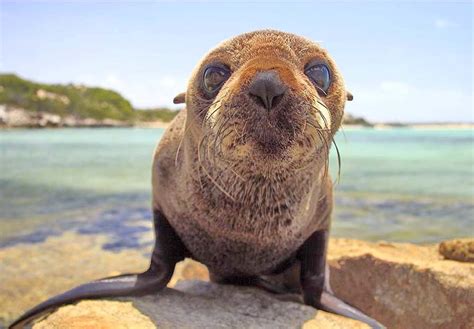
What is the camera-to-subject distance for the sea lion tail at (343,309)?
3311 millimetres

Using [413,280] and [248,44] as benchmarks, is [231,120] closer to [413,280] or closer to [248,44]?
[248,44]

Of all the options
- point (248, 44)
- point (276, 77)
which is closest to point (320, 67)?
point (248, 44)

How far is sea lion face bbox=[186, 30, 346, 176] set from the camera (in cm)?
242

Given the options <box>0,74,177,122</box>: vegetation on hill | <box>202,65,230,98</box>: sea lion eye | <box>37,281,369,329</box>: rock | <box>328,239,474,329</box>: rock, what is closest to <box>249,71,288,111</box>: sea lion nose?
<box>202,65,230,98</box>: sea lion eye

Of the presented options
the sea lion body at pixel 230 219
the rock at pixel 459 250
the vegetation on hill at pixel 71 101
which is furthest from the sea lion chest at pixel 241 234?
the vegetation on hill at pixel 71 101

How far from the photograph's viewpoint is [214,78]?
2.93 metres

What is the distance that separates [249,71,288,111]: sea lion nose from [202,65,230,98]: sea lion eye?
0.51 metres

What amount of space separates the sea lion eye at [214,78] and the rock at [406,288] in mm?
2270

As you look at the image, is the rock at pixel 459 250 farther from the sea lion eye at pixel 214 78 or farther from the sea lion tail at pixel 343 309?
the sea lion eye at pixel 214 78

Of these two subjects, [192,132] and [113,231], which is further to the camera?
[113,231]

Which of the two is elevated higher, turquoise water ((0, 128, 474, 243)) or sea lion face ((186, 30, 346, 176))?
sea lion face ((186, 30, 346, 176))

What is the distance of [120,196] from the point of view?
11.9m

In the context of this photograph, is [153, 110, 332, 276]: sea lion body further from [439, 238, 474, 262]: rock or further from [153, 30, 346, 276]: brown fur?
[439, 238, 474, 262]: rock

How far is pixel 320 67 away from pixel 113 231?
5742mm
